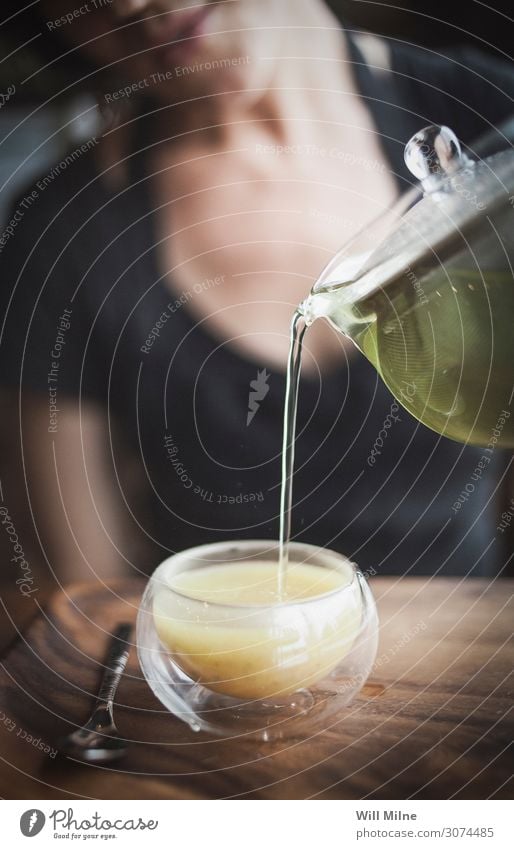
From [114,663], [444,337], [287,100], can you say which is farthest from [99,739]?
[287,100]

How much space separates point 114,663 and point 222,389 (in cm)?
18

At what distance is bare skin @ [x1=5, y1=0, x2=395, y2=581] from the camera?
0.41 m

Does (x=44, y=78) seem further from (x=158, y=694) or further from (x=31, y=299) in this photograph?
(x=158, y=694)

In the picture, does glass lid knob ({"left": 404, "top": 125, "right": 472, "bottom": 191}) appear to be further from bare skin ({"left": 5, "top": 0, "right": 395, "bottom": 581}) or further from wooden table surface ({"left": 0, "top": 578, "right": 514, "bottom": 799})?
wooden table surface ({"left": 0, "top": 578, "right": 514, "bottom": 799})

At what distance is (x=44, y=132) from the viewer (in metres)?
0.41

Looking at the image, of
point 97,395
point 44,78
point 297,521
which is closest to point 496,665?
point 297,521

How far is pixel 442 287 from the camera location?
35 cm

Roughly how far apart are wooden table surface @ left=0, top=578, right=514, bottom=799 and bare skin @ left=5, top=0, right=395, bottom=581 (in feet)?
0.21

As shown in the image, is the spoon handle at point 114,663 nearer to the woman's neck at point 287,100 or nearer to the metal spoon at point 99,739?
the metal spoon at point 99,739

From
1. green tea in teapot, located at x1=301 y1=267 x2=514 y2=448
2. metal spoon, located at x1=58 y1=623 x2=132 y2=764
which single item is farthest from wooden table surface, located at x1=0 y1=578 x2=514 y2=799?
green tea in teapot, located at x1=301 y1=267 x2=514 y2=448

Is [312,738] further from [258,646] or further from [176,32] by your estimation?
[176,32]

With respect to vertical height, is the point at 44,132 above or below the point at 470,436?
above

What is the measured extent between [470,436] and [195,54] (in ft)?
0.78

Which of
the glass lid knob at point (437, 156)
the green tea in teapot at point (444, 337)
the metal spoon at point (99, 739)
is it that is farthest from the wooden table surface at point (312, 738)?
the glass lid knob at point (437, 156)
